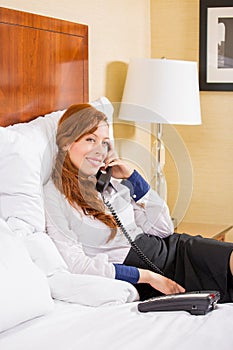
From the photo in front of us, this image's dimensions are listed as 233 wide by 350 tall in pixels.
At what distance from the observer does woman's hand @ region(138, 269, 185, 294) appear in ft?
8.02

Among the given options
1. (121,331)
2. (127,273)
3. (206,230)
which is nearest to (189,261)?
(127,273)

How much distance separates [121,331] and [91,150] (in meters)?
0.68

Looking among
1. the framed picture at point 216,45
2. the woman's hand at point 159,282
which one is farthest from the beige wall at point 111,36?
the woman's hand at point 159,282

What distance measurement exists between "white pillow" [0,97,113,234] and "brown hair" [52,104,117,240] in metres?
0.05

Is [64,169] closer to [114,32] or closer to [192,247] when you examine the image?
[192,247]

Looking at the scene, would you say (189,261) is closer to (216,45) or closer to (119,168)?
(119,168)

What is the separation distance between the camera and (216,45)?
146 inches

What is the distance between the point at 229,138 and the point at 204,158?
170 mm

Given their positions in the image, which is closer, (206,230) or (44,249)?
(44,249)

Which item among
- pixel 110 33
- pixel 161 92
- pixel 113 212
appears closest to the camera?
pixel 113 212

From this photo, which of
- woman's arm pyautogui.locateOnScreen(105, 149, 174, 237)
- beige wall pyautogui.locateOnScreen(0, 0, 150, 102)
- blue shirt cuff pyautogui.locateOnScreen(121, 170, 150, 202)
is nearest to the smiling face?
woman's arm pyautogui.locateOnScreen(105, 149, 174, 237)

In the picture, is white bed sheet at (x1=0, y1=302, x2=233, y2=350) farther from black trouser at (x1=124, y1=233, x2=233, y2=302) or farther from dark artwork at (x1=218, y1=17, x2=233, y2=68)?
dark artwork at (x1=218, y1=17, x2=233, y2=68)

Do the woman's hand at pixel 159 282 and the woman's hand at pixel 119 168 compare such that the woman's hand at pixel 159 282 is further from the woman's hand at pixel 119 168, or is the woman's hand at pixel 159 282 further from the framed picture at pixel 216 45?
the framed picture at pixel 216 45

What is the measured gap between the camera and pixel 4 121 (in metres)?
2.42
